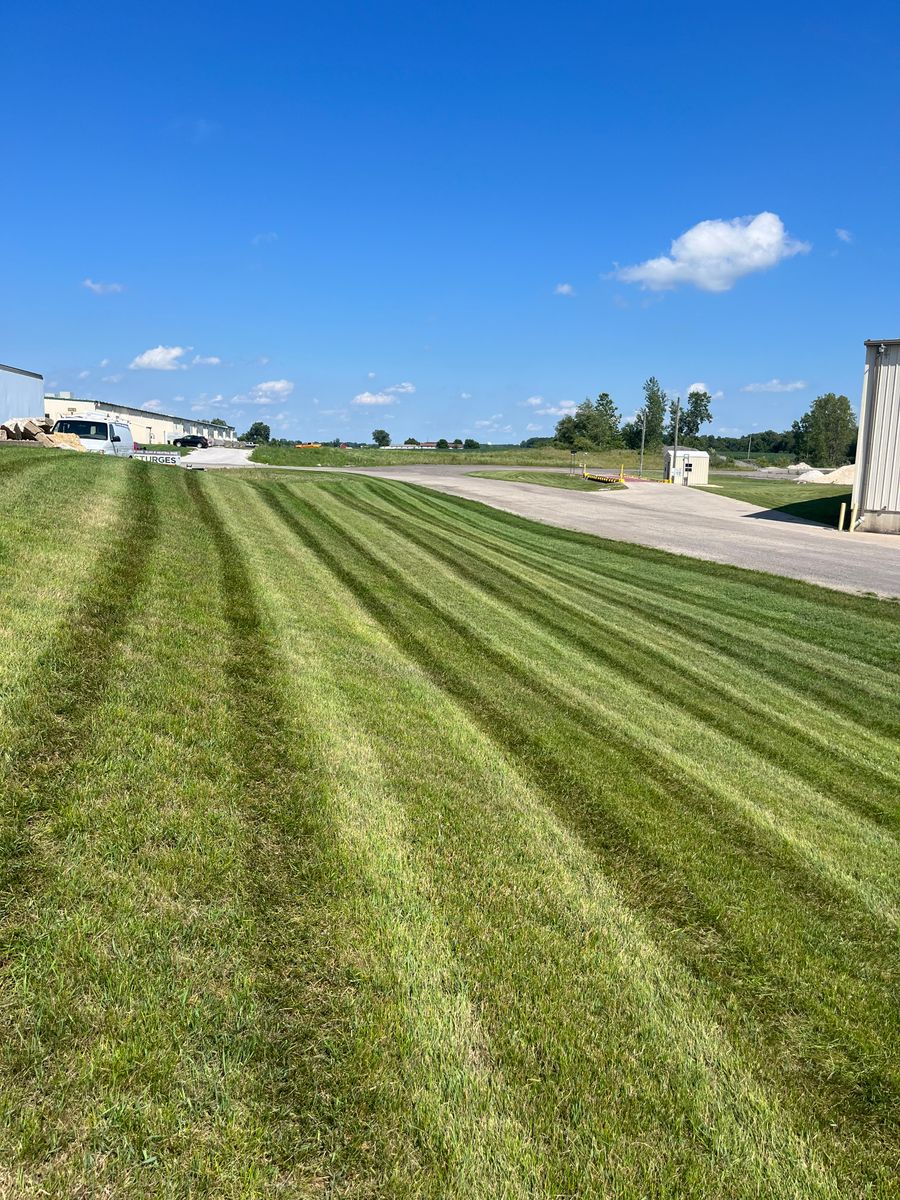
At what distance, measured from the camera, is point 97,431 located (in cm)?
2727

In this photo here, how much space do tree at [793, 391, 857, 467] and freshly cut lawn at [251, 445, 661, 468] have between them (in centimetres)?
5497

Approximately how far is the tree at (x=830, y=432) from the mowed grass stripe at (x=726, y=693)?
139 m

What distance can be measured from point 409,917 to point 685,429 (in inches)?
6300

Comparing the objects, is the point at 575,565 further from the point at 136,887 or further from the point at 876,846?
the point at 136,887

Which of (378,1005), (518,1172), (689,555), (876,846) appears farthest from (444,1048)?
(689,555)

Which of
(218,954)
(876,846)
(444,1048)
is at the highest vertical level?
(218,954)

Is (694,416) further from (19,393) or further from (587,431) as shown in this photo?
(19,393)

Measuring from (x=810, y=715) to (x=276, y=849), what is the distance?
6819mm

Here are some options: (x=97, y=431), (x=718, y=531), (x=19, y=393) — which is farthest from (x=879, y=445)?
(x=19, y=393)

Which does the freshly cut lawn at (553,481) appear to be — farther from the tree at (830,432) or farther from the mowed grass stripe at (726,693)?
the tree at (830,432)

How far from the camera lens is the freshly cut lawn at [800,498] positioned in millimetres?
34500

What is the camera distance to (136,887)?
3.59 meters

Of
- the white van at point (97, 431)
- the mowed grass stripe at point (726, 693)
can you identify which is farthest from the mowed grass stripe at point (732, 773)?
the white van at point (97, 431)

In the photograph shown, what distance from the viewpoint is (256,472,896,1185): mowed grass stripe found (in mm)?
3439
